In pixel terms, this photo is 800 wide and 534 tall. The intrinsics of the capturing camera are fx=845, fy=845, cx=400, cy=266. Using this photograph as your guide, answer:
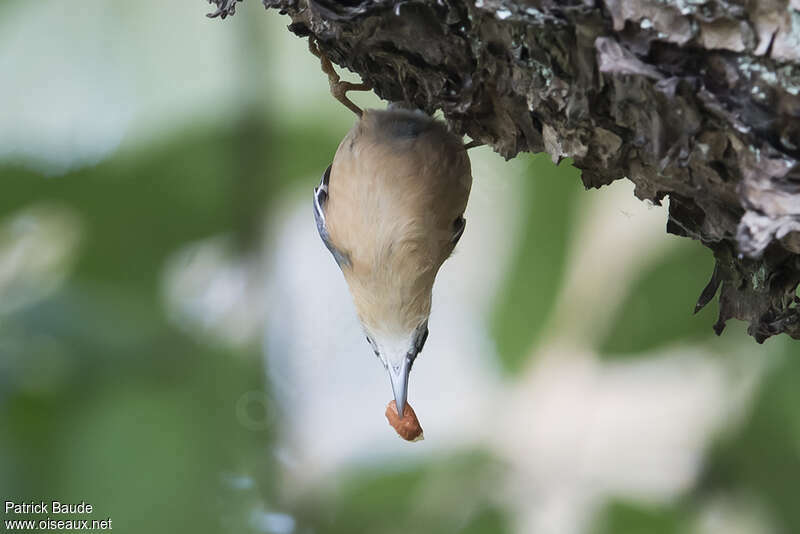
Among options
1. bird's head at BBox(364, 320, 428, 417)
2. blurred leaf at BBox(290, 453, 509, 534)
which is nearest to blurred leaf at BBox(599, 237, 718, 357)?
blurred leaf at BBox(290, 453, 509, 534)

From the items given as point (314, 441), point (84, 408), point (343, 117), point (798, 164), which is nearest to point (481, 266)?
point (343, 117)

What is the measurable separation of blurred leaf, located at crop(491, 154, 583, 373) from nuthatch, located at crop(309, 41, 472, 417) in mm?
536

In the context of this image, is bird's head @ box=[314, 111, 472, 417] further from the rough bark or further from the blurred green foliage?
the blurred green foliage

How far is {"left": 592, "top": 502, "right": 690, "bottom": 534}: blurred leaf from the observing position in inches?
91.8

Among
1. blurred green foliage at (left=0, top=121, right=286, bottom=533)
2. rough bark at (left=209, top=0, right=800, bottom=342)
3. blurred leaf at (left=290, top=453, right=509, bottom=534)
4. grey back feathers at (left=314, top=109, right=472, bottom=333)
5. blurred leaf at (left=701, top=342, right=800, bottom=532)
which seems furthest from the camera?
blurred leaf at (left=290, top=453, right=509, bottom=534)

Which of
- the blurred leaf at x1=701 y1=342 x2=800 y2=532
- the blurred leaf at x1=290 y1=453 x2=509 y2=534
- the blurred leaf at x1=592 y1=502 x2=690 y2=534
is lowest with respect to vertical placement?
the blurred leaf at x1=290 y1=453 x2=509 y2=534

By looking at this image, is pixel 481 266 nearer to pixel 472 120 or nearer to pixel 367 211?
pixel 367 211

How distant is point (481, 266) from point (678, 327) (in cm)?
68

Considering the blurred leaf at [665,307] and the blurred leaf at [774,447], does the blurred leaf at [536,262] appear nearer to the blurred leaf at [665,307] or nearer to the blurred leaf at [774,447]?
the blurred leaf at [665,307]

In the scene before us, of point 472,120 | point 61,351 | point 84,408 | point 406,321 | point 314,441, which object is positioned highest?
point 472,120

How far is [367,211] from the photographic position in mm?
1755

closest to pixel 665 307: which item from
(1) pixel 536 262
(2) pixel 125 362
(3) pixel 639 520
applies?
(1) pixel 536 262

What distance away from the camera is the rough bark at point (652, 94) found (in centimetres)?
96

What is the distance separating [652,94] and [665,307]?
1268mm
